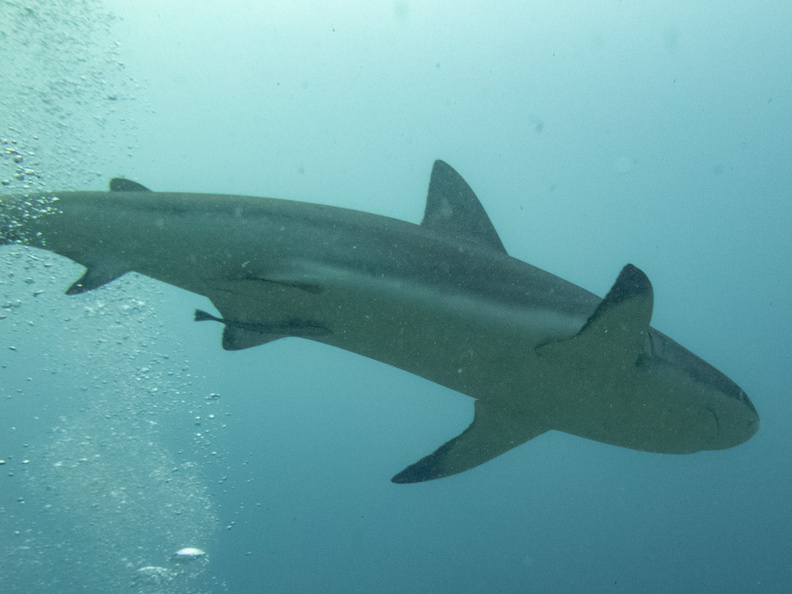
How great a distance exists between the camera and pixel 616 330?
120 inches

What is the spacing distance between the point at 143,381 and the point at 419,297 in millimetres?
35601

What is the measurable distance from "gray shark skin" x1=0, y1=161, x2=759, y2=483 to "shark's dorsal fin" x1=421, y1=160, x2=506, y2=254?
0.17 m

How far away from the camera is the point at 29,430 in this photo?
66062 millimetres

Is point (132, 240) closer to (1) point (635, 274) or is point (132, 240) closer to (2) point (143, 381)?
(1) point (635, 274)

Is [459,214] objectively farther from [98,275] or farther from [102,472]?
[102,472]

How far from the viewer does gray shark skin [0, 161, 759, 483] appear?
3035mm

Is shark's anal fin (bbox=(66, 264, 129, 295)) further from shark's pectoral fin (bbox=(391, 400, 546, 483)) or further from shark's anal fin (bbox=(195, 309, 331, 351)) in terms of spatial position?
shark's pectoral fin (bbox=(391, 400, 546, 483))

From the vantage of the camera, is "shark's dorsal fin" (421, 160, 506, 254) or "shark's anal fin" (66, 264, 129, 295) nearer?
"shark's anal fin" (66, 264, 129, 295)

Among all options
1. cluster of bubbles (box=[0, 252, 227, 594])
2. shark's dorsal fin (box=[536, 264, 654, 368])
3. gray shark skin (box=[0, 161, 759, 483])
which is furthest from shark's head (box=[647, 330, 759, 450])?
cluster of bubbles (box=[0, 252, 227, 594])

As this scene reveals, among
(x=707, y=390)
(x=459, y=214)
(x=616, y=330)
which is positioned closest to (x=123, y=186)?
(x=459, y=214)

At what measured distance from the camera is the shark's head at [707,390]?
11.1 feet

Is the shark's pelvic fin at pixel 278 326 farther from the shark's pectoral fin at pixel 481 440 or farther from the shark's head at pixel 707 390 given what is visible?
the shark's head at pixel 707 390

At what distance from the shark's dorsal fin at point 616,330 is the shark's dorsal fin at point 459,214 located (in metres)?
0.93

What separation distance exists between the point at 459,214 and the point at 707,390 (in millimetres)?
1945
